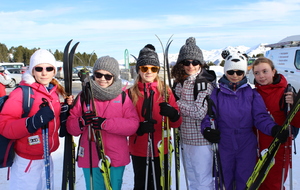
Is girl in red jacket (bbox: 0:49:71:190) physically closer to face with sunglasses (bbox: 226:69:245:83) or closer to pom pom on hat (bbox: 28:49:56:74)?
pom pom on hat (bbox: 28:49:56:74)

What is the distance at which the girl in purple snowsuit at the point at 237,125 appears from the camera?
252cm

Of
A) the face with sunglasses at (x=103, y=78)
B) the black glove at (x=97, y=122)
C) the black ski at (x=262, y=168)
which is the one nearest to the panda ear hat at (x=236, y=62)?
the black ski at (x=262, y=168)

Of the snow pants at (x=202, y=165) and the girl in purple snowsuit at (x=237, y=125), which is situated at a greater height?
the girl in purple snowsuit at (x=237, y=125)

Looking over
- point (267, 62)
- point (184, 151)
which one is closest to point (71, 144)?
point (184, 151)

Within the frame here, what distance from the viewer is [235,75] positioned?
8.70 feet

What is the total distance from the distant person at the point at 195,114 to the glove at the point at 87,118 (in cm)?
94

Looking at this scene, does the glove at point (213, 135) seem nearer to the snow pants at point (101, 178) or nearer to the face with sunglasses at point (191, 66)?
the face with sunglasses at point (191, 66)

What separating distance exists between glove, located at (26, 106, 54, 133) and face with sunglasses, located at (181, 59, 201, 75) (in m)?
1.51

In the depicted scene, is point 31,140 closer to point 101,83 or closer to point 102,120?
point 102,120

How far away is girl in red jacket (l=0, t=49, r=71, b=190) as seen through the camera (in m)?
2.20

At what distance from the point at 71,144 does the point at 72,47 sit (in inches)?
41.1

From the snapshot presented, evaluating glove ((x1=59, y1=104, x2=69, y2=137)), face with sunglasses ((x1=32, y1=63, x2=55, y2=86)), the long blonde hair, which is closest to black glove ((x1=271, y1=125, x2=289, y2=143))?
the long blonde hair

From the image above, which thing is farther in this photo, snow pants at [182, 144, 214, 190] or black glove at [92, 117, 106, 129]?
snow pants at [182, 144, 214, 190]

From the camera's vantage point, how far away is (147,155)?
107 inches
